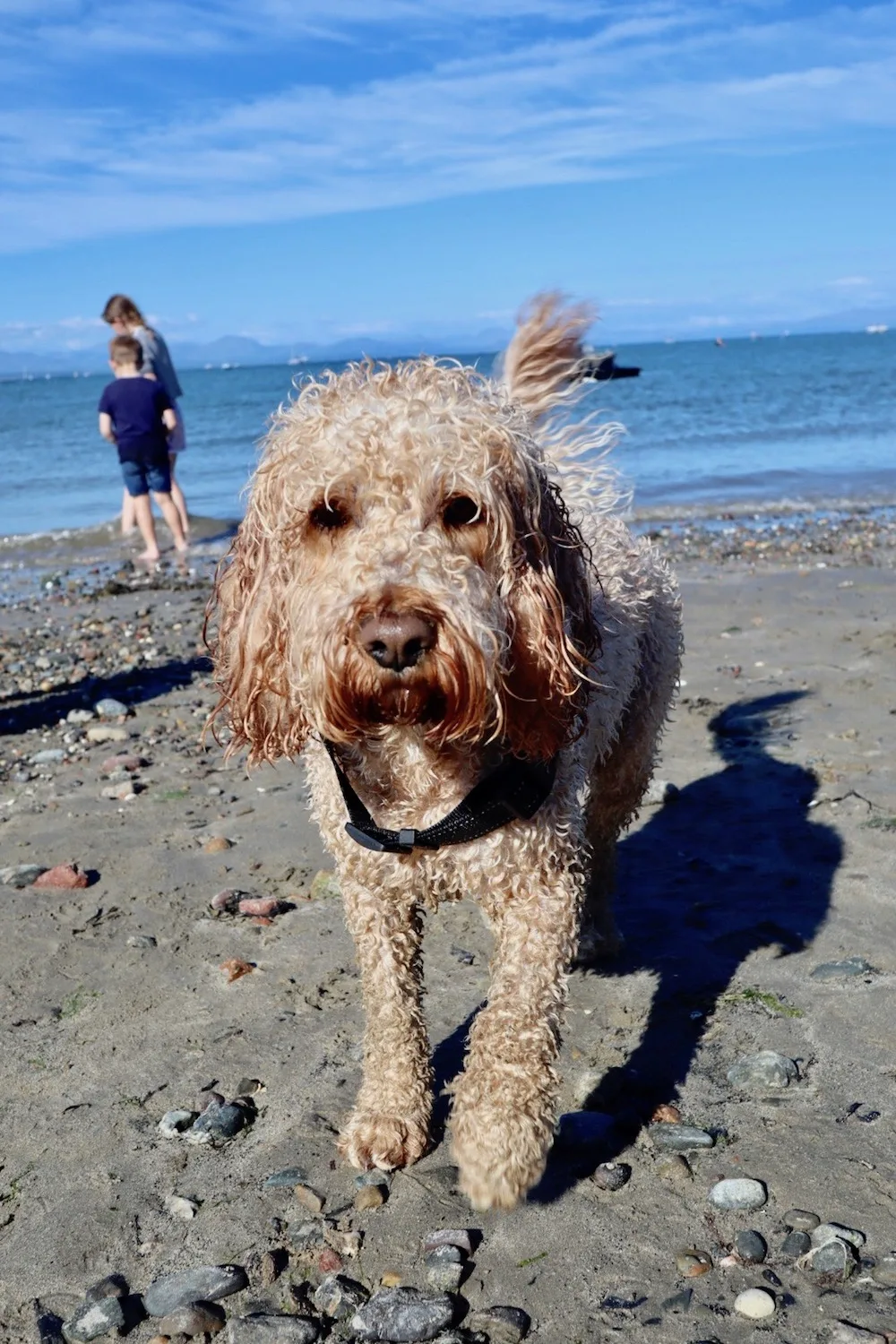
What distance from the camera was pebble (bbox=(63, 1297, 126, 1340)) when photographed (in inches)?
118

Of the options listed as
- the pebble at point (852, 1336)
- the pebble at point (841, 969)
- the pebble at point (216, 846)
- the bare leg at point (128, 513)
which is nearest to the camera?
the pebble at point (852, 1336)

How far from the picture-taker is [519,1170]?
3197mm

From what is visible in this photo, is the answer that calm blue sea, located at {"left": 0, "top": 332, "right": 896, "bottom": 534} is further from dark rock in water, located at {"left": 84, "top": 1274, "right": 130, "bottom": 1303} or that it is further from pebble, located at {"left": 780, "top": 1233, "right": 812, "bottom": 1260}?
pebble, located at {"left": 780, "top": 1233, "right": 812, "bottom": 1260}

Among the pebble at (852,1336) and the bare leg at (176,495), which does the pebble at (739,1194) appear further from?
the bare leg at (176,495)

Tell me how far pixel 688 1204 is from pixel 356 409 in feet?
7.67

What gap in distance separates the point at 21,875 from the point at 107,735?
2321 mm

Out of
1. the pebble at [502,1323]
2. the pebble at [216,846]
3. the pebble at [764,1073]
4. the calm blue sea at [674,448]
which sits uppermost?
the pebble at [502,1323]

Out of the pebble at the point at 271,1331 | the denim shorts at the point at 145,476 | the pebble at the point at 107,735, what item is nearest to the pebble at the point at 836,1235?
the pebble at the point at 271,1331

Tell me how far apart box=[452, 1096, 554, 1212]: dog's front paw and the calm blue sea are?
239cm

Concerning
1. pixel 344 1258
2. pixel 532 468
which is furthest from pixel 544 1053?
pixel 532 468

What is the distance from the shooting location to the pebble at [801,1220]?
322 cm

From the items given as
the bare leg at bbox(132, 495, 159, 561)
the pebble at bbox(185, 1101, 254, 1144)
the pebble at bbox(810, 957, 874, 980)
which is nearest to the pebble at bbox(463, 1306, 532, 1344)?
the pebble at bbox(185, 1101, 254, 1144)

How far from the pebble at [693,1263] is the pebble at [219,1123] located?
56.2 inches

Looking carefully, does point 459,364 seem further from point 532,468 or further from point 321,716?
point 321,716
